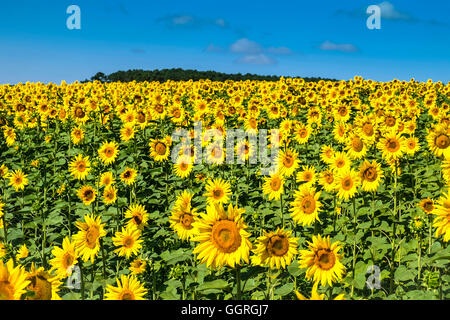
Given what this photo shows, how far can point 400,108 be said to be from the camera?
12.1 m

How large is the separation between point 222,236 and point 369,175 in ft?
10.7

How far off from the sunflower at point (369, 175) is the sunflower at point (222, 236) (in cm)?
307

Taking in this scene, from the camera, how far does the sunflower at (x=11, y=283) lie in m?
2.23

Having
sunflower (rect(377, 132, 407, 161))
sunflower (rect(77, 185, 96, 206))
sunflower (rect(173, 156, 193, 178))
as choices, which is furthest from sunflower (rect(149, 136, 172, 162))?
sunflower (rect(377, 132, 407, 161))

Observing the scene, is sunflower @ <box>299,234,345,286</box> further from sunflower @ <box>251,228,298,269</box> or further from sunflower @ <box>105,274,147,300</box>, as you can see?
sunflower @ <box>105,274,147,300</box>

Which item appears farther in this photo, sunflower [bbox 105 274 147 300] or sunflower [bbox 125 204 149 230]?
sunflower [bbox 125 204 149 230]

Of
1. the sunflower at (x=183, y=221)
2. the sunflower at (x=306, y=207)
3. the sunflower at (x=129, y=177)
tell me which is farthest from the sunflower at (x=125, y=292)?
the sunflower at (x=129, y=177)

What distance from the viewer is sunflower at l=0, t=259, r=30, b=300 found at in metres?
2.23

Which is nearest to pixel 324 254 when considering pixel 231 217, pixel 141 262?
pixel 231 217

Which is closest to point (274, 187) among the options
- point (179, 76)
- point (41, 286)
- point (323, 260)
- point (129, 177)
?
point (323, 260)

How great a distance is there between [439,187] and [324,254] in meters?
4.72
